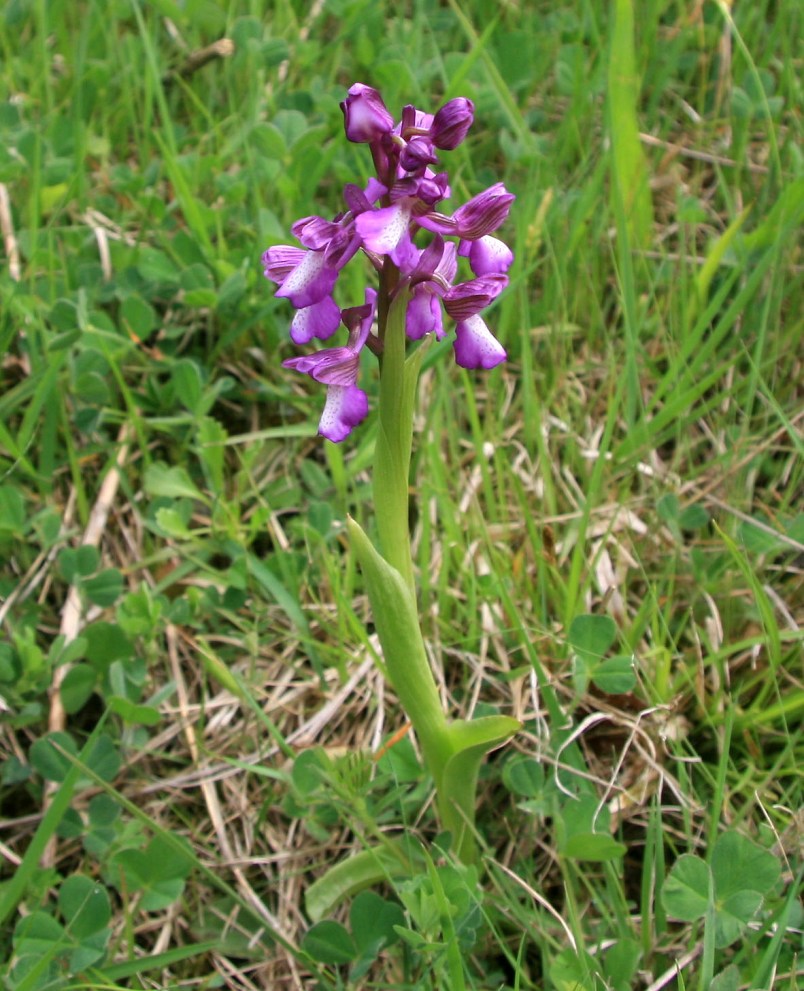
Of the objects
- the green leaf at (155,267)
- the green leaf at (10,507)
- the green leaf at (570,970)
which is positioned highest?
the green leaf at (155,267)

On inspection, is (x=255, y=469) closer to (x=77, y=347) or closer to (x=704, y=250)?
(x=77, y=347)

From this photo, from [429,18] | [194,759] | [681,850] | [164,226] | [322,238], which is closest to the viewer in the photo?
[322,238]

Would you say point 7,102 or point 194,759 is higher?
point 7,102

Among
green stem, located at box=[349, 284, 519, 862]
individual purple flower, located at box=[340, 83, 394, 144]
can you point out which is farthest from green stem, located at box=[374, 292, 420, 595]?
individual purple flower, located at box=[340, 83, 394, 144]

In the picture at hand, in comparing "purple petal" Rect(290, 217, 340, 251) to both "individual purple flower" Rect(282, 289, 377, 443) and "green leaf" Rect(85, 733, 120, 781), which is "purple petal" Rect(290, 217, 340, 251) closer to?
"individual purple flower" Rect(282, 289, 377, 443)

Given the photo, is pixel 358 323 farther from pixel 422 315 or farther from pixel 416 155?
pixel 416 155

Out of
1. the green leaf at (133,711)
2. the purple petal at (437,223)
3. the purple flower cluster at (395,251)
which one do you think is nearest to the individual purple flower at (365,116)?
the purple flower cluster at (395,251)

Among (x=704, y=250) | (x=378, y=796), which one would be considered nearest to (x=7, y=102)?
(x=704, y=250)

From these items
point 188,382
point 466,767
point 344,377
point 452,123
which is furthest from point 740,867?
point 188,382

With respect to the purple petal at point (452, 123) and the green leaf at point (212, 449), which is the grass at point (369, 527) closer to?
the green leaf at point (212, 449)
